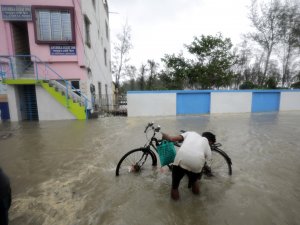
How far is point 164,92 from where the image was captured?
1223 cm

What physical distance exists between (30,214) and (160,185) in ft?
6.48

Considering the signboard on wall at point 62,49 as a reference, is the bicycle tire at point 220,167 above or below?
below

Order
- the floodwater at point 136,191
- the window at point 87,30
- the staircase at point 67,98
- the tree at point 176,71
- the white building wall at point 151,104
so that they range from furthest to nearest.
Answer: the tree at point 176,71 < the white building wall at point 151,104 < the window at point 87,30 < the staircase at point 67,98 < the floodwater at point 136,191

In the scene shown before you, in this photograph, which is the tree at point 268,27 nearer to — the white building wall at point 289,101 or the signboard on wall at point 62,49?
the white building wall at point 289,101

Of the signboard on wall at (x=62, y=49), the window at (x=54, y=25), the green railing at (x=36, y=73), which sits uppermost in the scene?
the window at (x=54, y=25)

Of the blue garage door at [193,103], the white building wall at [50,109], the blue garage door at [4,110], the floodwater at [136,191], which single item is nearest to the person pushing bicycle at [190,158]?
the floodwater at [136,191]

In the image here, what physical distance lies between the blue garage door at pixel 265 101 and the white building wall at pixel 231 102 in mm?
576

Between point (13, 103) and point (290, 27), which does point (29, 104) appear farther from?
point (290, 27)

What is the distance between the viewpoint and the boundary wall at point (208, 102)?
12.0 meters

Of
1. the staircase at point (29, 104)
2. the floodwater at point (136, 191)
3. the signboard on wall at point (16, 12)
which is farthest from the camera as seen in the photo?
the staircase at point (29, 104)

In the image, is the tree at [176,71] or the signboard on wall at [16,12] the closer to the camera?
the signboard on wall at [16,12]

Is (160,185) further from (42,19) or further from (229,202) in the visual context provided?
(42,19)

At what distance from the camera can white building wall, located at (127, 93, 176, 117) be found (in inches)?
470

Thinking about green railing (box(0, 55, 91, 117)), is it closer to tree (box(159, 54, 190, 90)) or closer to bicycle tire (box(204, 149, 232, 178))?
bicycle tire (box(204, 149, 232, 178))
